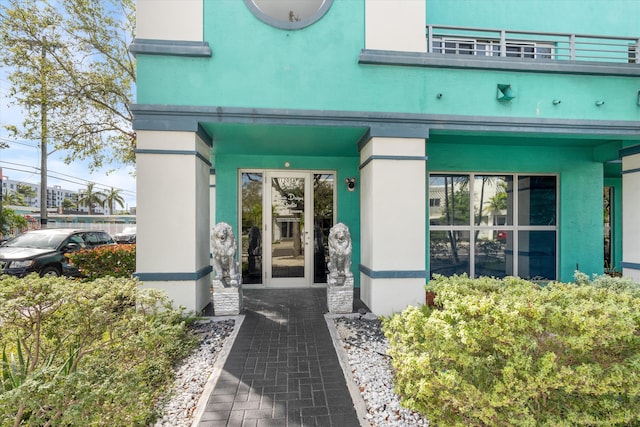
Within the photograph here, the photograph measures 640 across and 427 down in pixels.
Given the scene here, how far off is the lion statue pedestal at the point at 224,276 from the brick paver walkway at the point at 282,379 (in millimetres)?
398

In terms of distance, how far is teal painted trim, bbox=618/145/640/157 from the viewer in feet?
18.5

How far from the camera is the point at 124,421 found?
2320 millimetres

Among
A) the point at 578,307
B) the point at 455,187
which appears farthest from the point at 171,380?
the point at 455,187

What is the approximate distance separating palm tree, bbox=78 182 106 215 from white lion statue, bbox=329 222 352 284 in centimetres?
6205

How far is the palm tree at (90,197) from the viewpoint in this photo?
52.7 metres

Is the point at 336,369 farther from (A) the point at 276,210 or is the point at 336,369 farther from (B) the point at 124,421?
(A) the point at 276,210

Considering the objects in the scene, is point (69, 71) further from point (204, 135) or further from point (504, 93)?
point (504, 93)

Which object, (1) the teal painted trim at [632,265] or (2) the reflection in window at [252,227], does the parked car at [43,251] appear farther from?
(1) the teal painted trim at [632,265]

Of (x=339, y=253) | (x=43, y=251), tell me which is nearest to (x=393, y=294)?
(x=339, y=253)

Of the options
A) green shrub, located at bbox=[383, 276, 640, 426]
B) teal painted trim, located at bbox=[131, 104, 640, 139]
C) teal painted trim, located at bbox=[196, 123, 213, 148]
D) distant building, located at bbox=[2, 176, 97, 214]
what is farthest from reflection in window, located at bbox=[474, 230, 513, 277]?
distant building, located at bbox=[2, 176, 97, 214]

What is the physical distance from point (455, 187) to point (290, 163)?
3.68m

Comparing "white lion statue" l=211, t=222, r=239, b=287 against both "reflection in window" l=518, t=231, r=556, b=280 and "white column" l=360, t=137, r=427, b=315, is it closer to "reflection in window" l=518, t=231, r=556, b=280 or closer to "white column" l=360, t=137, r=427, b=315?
"white column" l=360, t=137, r=427, b=315

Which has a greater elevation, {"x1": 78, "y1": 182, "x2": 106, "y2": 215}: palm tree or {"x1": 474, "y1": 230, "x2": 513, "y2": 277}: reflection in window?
{"x1": 78, "y1": 182, "x2": 106, "y2": 215}: palm tree

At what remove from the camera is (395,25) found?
4867mm
